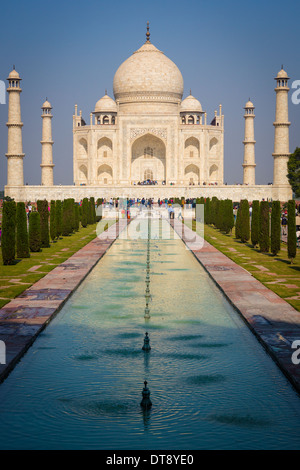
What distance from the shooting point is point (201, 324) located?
6.54 m

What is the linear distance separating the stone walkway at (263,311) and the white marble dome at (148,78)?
34143mm

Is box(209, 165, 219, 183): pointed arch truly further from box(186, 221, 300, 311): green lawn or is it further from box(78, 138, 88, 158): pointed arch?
box(186, 221, 300, 311): green lawn

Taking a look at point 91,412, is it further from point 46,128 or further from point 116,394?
point 46,128

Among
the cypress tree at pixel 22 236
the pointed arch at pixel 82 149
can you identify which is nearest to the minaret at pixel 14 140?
the pointed arch at pixel 82 149

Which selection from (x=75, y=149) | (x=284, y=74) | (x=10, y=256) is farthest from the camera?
(x=75, y=149)

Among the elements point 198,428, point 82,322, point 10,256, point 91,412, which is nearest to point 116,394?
point 91,412

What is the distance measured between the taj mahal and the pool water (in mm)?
31634

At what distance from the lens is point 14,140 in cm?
3766

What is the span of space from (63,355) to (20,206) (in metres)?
7.69

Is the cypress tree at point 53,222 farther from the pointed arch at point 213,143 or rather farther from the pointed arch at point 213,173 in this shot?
the pointed arch at point 213,143

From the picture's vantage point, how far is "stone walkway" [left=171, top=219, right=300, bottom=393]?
512 cm

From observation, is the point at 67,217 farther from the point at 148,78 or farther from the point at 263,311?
the point at 148,78

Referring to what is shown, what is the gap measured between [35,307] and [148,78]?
3838 centimetres

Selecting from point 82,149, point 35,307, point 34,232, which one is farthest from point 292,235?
point 82,149
